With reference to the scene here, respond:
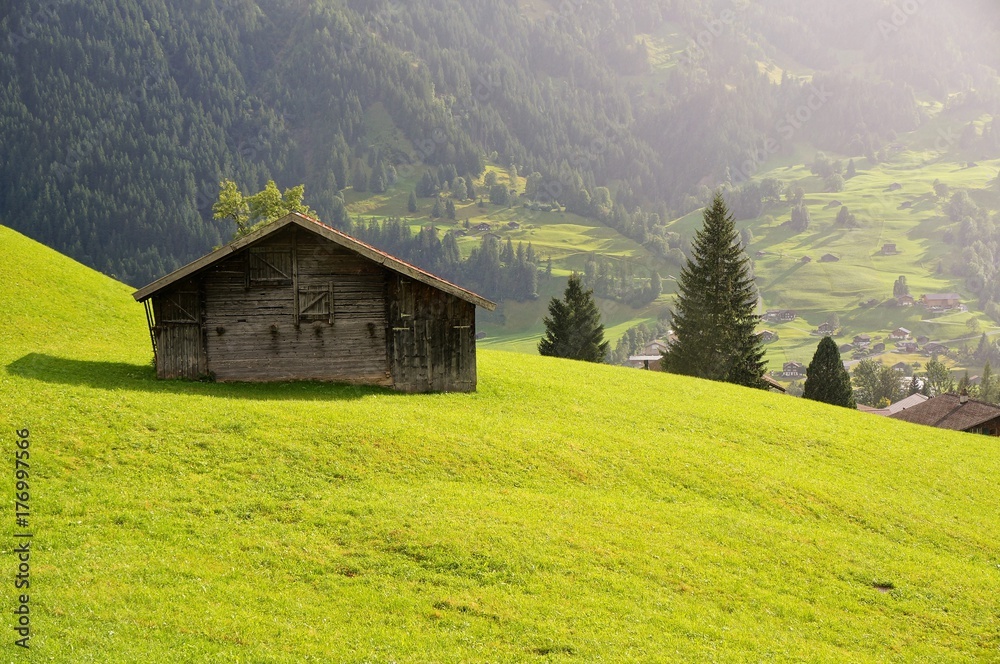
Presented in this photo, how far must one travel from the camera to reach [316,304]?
34.9 metres

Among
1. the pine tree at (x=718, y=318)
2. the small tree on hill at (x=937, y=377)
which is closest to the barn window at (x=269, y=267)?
the pine tree at (x=718, y=318)

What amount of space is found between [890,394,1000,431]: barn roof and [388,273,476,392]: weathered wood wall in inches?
1932

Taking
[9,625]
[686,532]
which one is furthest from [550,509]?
[9,625]

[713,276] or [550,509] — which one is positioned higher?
[713,276]

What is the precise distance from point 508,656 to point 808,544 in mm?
12442

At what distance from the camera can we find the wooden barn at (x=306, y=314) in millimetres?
34000

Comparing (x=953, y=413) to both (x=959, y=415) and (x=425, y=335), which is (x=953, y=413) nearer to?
(x=959, y=415)

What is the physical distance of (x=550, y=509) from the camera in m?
24.3

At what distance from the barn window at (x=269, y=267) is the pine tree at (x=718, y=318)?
4306 centimetres

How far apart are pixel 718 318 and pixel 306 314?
4316 centimetres

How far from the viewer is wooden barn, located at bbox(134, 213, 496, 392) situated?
34000 millimetres

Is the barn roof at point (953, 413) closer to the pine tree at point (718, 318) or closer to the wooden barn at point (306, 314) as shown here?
the pine tree at point (718, 318)

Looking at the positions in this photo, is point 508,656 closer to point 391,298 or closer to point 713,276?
point 391,298

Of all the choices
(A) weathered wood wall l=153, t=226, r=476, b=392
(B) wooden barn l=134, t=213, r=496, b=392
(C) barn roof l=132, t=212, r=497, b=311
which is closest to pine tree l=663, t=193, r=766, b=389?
(B) wooden barn l=134, t=213, r=496, b=392
